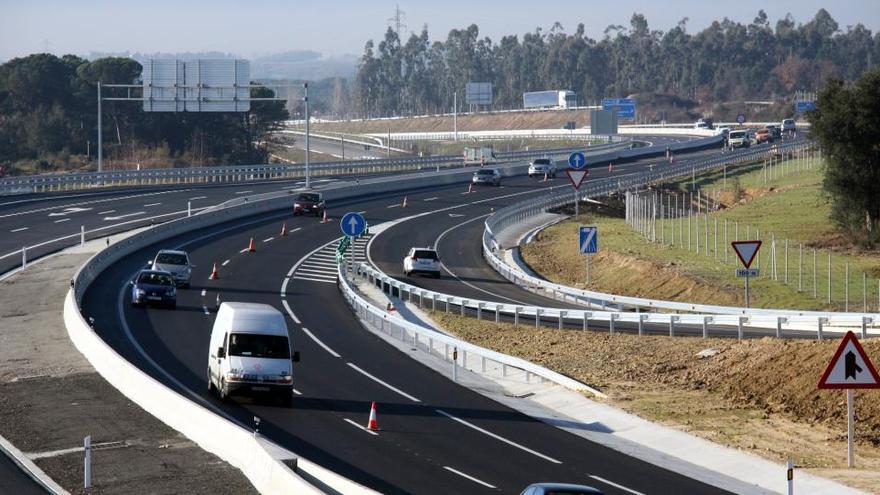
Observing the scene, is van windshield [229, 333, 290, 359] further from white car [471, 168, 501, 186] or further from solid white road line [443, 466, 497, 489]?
white car [471, 168, 501, 186]

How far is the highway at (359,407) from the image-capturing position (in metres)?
23.8

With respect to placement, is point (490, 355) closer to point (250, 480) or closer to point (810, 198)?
point (250, 480)

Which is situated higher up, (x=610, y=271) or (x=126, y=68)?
(x=126, y=68)

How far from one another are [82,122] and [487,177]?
60.2m

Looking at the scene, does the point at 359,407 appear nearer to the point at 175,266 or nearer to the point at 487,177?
the point at 175,266

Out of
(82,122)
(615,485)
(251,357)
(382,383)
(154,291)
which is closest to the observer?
(615,485)

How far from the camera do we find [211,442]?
2511 centimetres

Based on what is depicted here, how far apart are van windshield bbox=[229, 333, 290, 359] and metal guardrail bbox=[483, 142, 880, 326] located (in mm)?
14434

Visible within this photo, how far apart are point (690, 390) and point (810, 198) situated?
5555 cm

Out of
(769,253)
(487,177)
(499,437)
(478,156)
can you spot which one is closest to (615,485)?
(499,437)

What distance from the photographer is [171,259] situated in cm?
5366

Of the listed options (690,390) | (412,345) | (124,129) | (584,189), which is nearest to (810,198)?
(584,189)

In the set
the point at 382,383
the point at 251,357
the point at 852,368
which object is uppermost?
the point at 852,368

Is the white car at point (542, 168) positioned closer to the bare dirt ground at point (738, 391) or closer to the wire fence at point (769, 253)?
the wire fence at point (769, 253)
